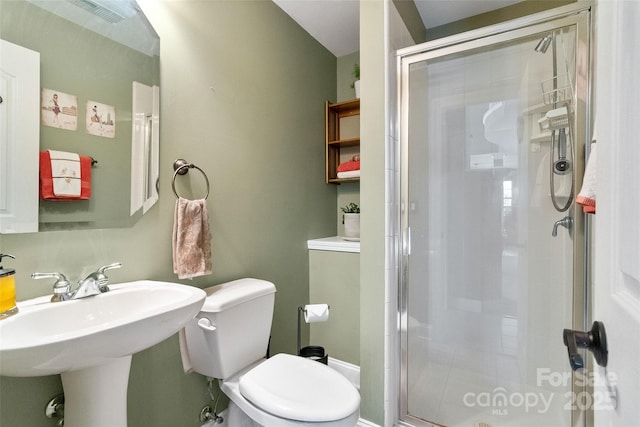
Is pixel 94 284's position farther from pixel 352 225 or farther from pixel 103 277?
pixel 352 225

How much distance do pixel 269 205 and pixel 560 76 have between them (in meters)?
1.60

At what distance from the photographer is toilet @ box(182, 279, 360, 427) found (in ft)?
3.58

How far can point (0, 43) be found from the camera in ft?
2.94

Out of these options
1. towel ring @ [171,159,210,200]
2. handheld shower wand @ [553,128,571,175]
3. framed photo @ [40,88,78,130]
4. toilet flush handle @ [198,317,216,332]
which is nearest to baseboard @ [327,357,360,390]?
toilet flush handle @ [198,317,216,332]

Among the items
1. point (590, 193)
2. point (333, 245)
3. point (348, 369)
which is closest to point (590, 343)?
point (590, 193)

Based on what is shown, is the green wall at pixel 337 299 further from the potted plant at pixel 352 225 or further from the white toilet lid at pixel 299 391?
the white toilet lid at pixel 299 391

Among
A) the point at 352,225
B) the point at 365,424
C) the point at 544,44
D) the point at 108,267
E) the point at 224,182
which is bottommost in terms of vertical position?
the point at 365,424

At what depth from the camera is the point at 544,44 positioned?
4.67ft

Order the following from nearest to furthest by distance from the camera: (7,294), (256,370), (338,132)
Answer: (7,294) → (256,370) → (338,132)

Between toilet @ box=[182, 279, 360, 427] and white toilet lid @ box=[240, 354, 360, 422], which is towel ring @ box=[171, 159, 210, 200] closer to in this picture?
toilet @ box=[182, 279, 360, 427]

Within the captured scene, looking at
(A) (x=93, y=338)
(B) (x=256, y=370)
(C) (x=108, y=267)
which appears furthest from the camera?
(B) (x=256, y=370)

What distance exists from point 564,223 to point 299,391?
1391 millimetres

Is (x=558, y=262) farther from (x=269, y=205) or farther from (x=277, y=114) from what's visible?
(x=277, y=114)

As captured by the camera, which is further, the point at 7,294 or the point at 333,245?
the point at 333,245
